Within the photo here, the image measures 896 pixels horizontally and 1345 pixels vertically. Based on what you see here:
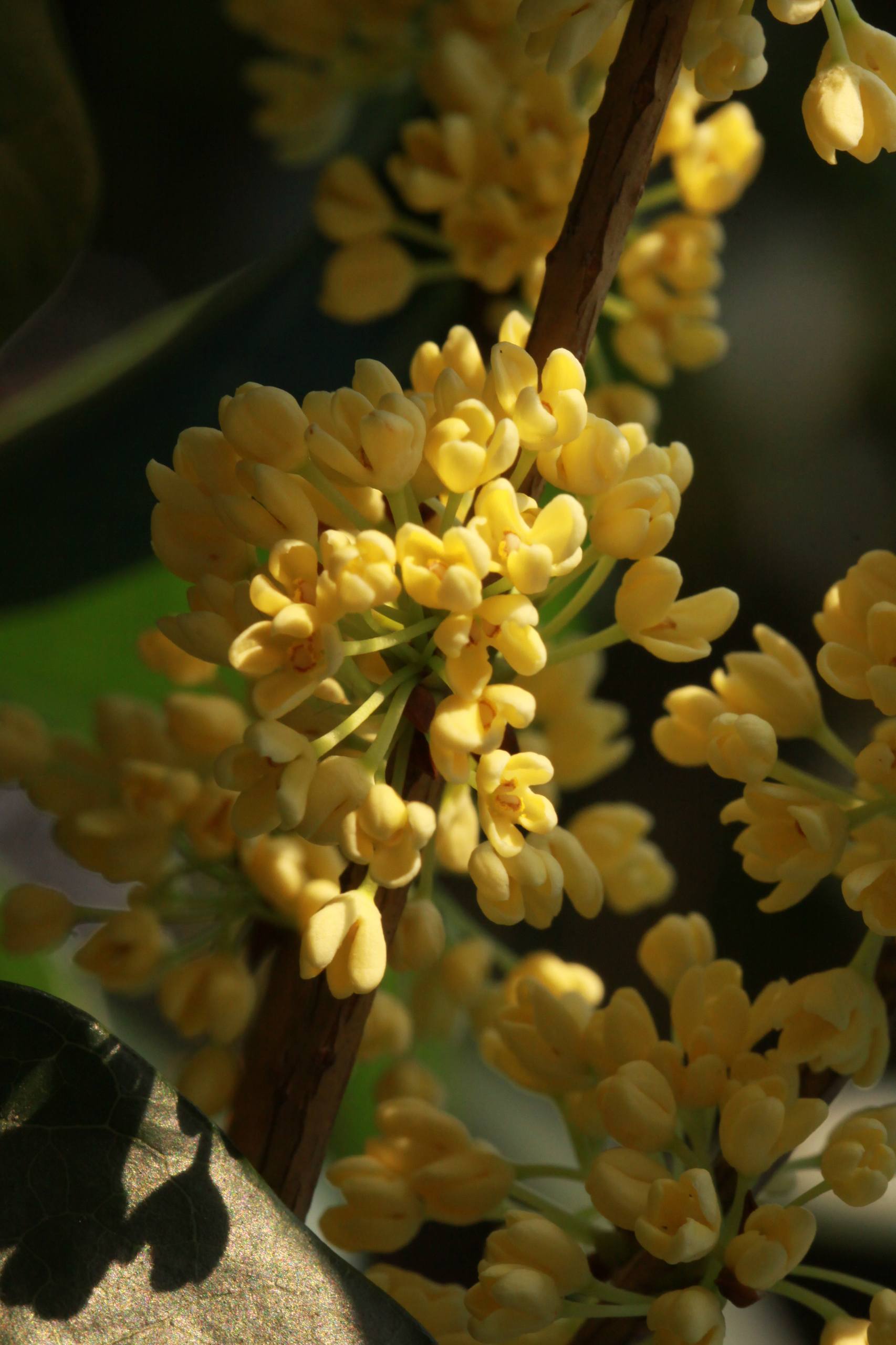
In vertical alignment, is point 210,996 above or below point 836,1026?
below

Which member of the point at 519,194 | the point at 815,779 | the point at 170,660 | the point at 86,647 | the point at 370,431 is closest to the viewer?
the point at 370,431

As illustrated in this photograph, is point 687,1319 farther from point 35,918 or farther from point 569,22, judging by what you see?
point 569,22

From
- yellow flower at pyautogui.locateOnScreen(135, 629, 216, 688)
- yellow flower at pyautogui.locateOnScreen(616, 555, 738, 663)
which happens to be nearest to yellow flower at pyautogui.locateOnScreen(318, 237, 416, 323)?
yellow flower at pyautogui.locateOnScreen(135, 629, 216, 688)

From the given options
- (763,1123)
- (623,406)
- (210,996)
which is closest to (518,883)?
(763,1123)

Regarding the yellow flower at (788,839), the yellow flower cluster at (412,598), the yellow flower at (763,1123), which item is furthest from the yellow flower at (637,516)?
the yellow flower at (763,1123)

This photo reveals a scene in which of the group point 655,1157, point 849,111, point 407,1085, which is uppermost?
point 849,111

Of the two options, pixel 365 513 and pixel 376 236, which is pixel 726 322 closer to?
pixel 376 236

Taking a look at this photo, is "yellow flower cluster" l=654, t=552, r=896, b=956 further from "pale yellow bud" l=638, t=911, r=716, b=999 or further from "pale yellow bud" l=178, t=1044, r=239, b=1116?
"pale yellow bud" l=178, t=1044, r=239, b=1116

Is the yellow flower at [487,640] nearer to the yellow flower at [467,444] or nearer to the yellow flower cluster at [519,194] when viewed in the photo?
the yellow flower at [467,444]
